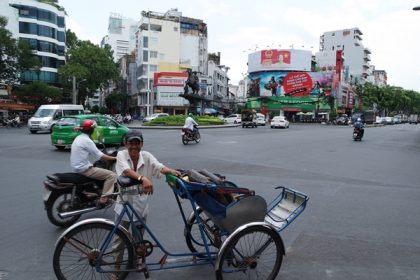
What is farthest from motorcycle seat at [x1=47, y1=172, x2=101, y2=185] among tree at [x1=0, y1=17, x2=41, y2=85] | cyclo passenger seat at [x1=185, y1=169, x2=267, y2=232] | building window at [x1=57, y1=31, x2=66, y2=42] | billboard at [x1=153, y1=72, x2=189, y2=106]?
building window at [x1=57, y1=31, x2=66, y2=42]

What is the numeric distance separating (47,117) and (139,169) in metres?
25.5


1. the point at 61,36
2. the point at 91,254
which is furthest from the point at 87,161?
the point at 61,36

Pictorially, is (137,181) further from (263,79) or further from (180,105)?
(263,79)

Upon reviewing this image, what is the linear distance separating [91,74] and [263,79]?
34.0m

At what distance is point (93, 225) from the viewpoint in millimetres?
3369

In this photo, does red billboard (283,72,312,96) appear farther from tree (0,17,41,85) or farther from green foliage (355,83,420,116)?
tree (0,17,41,85)

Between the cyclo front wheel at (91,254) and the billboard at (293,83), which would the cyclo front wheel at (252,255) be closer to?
the cyclo front wheel at (91,254)

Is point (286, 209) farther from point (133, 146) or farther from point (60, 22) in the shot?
point (60, 22)

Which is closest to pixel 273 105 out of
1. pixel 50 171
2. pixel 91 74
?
pixel 91 74

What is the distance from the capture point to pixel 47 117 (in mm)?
26922

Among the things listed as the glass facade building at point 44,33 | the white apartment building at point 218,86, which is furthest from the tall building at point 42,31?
the white apartment building at point 218,86

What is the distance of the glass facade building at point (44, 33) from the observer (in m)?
56.1

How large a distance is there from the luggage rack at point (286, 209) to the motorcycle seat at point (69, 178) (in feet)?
9.26

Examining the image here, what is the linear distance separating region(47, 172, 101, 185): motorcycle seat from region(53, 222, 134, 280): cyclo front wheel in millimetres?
2249
